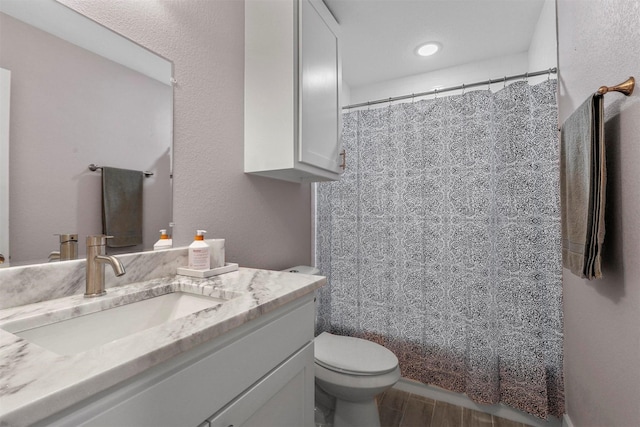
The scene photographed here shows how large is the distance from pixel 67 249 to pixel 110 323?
10.4 inches

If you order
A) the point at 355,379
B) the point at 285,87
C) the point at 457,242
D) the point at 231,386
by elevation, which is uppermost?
the point at 285,87

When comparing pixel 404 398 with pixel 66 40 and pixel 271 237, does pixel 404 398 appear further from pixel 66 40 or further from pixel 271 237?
pixel 66 40

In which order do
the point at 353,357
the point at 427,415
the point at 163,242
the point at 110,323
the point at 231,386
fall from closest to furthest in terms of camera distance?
the point at 231,386 < the point at 110,323 < the point at 163,242 < the point at 353,357 < the point at 427,415

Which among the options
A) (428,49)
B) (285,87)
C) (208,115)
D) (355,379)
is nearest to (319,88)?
(285,87)

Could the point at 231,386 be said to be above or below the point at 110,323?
below

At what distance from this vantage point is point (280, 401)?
0.81 m

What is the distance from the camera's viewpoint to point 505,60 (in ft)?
6.91

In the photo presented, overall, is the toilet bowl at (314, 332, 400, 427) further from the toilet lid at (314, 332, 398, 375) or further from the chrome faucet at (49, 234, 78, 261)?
the chrome faucet at (49, 234, 78, 261)

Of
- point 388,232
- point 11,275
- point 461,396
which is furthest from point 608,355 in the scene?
point 11,275

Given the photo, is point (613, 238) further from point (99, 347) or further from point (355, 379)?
point (99, 347)

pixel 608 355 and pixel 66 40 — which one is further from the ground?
pixel 66 40

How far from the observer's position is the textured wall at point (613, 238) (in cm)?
84

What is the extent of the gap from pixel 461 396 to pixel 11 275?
2.19m

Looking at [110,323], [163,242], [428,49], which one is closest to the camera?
[110,323]
